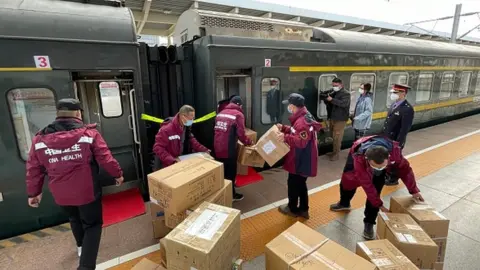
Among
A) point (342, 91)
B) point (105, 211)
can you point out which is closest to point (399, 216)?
point (342, 91)

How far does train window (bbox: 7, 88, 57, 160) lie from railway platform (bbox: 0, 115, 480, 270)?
1126 mm

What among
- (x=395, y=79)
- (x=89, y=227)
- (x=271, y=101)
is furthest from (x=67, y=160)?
(x=395, y=79)

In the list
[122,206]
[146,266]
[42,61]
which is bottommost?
[122,206]

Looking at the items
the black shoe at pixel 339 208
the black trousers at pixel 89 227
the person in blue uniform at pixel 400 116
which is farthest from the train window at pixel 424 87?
the black trousers at pixel 89 227

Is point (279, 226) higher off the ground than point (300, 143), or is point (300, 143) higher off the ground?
point (300, 143)

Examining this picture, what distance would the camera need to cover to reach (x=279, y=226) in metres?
3.28

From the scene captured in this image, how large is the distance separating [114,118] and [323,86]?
4062 millimetres

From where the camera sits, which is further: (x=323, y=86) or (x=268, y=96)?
(x=323, y=86)

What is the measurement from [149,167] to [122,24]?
6.53ft

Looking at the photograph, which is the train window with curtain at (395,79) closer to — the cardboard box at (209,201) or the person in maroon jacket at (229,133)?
the person in maroon jacket at (229,133)

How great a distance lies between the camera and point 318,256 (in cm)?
187

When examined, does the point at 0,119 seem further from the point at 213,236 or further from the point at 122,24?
the point at 213,236

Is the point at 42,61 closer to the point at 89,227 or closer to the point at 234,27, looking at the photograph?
the point at 89,227

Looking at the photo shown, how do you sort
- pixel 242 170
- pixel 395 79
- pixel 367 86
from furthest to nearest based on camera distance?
pixel 395 79 < pixel 367 86 < pixel 242 170
